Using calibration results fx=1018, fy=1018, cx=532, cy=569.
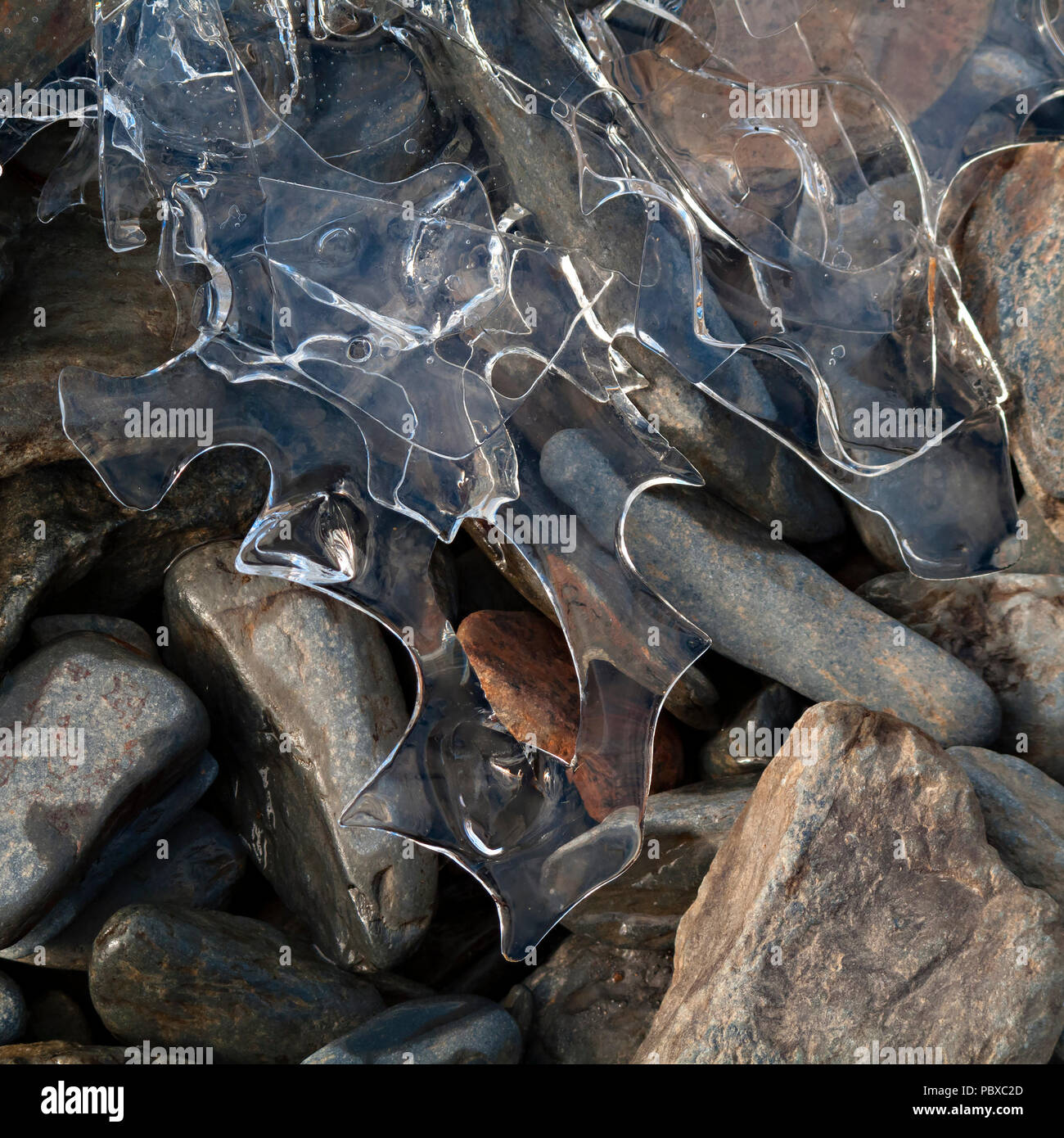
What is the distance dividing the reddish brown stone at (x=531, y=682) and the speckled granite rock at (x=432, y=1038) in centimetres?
67

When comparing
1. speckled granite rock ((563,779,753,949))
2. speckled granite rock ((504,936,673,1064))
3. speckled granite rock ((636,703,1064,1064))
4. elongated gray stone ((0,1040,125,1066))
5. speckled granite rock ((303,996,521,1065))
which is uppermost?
speckled granite rock ((636,703,1064,1064))

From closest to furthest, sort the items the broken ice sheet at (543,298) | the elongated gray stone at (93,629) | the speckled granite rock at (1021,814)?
the speckled granite rock at (1021,814) < the broken ice sheet at (543,298) < the elongated gray stone at (93,629)

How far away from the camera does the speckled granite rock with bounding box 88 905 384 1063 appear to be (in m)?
2.96

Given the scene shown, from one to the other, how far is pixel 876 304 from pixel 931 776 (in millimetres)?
1434

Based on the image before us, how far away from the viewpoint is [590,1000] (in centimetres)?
316

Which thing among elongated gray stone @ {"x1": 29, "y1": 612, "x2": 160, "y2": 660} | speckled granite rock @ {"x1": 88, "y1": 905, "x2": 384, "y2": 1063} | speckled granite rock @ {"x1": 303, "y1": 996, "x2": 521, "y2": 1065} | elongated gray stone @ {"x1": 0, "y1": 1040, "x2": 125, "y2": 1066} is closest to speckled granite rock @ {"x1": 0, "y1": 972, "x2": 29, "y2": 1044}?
elongated gray stone @ {"x1": 0, "y1": 1040, "x2": 125, "y2": 1066}

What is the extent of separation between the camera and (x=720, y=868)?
9.43 feet

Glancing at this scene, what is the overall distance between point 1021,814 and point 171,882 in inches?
103

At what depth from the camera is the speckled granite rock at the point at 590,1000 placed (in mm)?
3074

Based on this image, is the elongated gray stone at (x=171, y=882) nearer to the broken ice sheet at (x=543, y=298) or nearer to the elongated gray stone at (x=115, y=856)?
the elongated gray stone at (x=115, y=856)

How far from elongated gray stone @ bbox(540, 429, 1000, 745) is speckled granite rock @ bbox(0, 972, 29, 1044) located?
90.8 inches

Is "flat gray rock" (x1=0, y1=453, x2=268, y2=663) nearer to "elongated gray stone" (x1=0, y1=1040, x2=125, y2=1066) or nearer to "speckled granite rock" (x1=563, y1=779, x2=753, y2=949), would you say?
"elongated gray stone" (x1=0, y1=1040, x2=125, y2=1066)

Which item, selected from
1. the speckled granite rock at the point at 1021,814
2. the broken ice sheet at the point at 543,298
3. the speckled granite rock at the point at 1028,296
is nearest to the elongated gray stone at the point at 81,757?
the broken ice sheet at the point at 543,298

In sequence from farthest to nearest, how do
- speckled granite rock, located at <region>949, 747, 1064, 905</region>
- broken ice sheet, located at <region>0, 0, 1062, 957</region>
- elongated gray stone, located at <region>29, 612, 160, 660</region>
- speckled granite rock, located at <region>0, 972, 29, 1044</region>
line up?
elongated gray stone, located at <region>29, 612, 160, 660</region>, speckled granite rock, located at <region>0, 972, 29, 1044</region>, broken ice sheet, located at <region>0, 0, 1062, 957</region>, speckled granite rock, located at <region>949, 747, 1064, 905</region>
